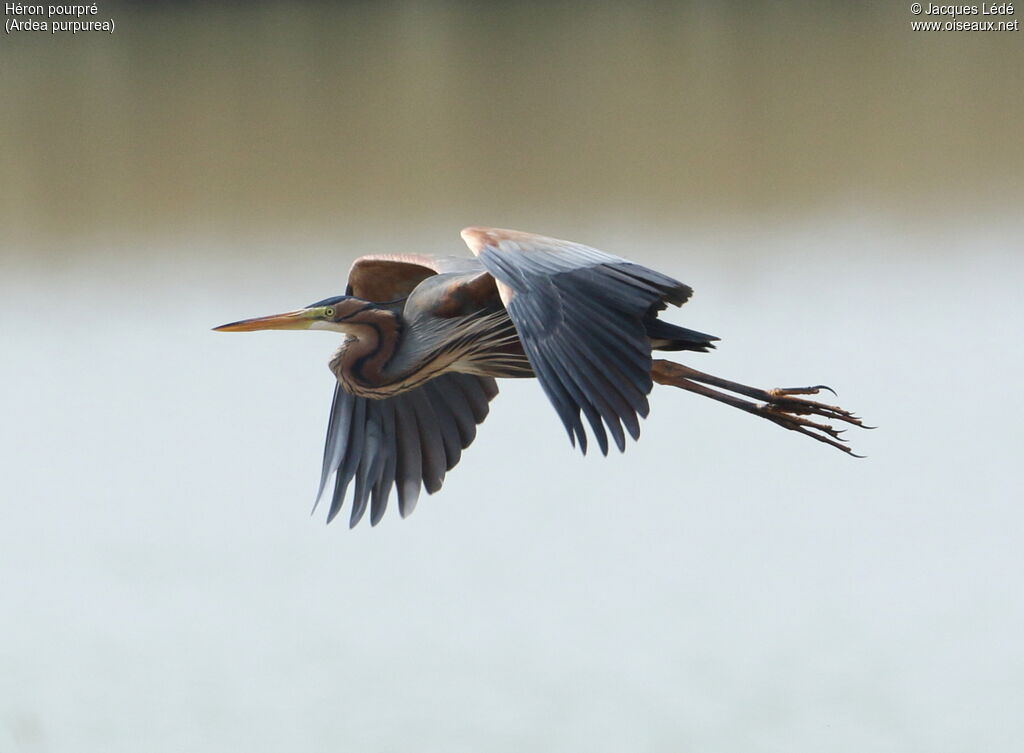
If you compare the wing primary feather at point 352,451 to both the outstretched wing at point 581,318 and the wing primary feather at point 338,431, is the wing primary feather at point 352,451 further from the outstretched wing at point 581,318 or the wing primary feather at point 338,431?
the outstretched wing at point 581,318

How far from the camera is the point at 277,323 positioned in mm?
3924

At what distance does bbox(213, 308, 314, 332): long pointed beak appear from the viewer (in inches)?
152

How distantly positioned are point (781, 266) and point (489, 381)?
6.15 m

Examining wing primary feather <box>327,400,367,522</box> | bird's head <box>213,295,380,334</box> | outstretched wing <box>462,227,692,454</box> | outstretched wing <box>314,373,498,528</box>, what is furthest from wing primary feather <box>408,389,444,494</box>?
outstretched wing <box>462,227,692,454</box>

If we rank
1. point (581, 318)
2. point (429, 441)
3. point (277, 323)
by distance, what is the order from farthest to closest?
point (429, 441), point (277, 323), point (581, 318)

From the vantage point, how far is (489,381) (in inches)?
179

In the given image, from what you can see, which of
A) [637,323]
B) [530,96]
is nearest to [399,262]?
[637,323]

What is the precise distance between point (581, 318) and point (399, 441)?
103cm

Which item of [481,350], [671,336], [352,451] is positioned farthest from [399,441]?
[671,336]

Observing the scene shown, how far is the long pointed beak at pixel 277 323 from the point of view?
12.7 feet

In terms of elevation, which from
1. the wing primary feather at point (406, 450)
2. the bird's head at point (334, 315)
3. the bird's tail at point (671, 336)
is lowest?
the wing primary feather at point (406, 450)

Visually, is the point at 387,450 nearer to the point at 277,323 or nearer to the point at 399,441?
the point at 399,441

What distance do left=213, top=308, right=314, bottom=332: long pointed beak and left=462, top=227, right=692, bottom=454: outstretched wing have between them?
1.55 feet

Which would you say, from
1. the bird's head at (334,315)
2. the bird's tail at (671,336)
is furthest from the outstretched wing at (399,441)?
the bird's tail at (671,336)
